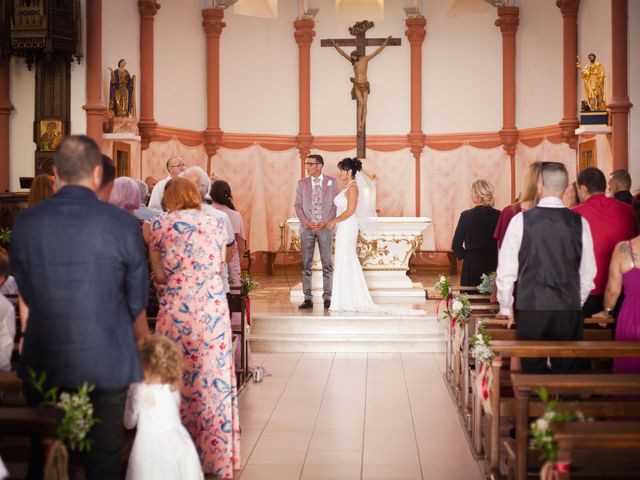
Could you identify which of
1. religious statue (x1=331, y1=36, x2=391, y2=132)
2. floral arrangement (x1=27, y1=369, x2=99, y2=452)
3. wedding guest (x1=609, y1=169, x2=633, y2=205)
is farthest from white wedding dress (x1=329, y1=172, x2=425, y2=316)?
floral arrangement (x1=27, y1=369, x2=99, y2=452)

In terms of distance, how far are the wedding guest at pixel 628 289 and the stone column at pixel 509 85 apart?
34.8ft

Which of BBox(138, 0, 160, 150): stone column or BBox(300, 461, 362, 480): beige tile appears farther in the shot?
BBox(138, 0, 160, 150): stone column

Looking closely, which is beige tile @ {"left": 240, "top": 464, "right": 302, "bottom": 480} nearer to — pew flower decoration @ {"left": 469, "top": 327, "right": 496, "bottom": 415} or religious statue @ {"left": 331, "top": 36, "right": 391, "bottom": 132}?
pew flower decoration @ {"left": 469, "top": 327, "right": 496, "bottom": 415}

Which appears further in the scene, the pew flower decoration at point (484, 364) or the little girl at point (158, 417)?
the pew flower decoration at point (484, 364)

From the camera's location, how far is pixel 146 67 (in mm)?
14180

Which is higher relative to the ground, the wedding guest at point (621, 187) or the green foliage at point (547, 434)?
the wedding guest at point (621, 187)

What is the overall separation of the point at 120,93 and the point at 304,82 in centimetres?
470

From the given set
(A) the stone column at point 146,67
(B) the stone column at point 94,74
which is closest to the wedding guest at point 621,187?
(B) the stone column at point 94,74

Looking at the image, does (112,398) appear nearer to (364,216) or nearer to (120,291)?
(120,291)

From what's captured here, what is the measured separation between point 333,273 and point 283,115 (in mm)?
6707

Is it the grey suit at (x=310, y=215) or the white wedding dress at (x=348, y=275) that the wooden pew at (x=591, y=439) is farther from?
the grey suit at (x=310, y=215)

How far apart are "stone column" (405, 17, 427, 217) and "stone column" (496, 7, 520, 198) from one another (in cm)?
139

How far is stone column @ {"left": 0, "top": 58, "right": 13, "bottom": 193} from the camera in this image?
441 inches

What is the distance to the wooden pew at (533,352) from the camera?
4348 millimetres
